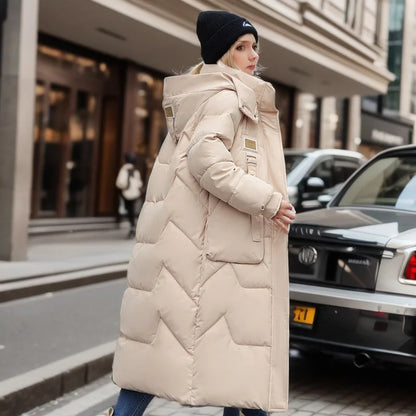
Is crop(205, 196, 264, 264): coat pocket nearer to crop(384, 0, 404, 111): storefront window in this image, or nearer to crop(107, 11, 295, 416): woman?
crop(107, 11, 295, 416): woman

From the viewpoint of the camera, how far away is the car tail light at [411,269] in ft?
15.3

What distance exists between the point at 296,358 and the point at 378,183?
141cm

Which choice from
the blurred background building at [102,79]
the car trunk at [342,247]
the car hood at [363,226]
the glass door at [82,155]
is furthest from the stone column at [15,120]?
the car trunk at [342,247]

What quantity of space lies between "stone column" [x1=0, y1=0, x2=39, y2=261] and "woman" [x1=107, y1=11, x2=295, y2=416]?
24.8 ft

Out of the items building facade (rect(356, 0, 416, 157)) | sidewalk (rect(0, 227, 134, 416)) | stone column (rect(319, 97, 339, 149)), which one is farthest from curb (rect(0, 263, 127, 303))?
building facade (rect(356, 0, 416, 157))

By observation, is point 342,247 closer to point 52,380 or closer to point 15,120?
point 52,380

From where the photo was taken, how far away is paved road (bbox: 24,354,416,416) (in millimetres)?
4656

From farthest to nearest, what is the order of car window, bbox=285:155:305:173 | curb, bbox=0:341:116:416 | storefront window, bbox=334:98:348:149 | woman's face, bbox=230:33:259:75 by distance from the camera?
1. storefront window, bbox=334:98:348:149
2. car window, bbox=285:155:305:173
3. curb, bbox=0:341:116:416
4. woman's face, bbox=230:33:259:75

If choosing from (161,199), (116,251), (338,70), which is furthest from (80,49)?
(161,199)

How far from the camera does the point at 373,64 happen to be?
21.1 m

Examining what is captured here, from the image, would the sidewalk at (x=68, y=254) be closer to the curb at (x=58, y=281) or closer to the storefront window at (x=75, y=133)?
the curb at (x=58, y=281)

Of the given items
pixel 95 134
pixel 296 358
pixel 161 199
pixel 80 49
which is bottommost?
pixel 296 358

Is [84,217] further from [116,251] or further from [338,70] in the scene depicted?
[338,70]

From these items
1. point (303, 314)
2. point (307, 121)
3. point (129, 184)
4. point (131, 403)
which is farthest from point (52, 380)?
point (307, 121)
